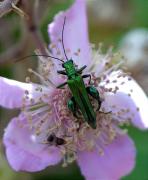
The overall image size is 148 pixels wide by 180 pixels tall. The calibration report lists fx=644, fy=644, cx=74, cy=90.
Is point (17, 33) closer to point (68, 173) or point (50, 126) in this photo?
point (68, 173)

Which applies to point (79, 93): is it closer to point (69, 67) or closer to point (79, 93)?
point (79, 93)

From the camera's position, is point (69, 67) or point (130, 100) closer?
point (69, 67)

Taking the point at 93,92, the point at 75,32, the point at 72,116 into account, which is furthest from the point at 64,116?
the point at 75,32

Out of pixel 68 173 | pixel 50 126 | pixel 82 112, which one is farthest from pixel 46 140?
pixel 68 173

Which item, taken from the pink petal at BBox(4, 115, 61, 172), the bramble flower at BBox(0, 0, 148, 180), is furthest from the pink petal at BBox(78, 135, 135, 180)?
the pink petal at BBox(4, 115, 61, 172)

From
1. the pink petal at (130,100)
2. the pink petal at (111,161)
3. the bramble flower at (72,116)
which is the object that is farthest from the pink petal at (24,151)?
the pink petal at (130,100)

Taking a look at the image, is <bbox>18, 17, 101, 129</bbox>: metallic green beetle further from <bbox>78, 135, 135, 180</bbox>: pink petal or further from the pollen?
<bbox>78, 135, 135, 180</bbox>: pink petal

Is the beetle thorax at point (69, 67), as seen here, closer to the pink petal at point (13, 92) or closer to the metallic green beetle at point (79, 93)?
the metallic green beetle at point (79, 93)
